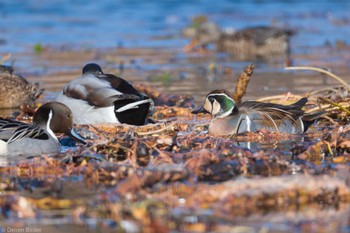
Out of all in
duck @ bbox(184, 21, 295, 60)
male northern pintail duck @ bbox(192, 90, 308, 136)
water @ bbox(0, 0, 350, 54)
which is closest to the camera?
male northern pintail duck @ bbox(192, 90, 308, 136)

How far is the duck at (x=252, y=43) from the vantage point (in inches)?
733

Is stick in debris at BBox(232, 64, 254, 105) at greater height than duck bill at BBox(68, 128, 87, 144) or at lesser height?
greater

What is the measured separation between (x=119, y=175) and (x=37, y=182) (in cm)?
63

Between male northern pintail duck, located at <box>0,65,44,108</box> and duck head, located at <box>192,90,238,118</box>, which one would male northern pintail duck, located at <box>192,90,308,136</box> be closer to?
duck head, located at <box>192,90,238,118</box>

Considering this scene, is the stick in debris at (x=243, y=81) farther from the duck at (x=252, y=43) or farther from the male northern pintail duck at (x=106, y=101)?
the duck at (x=252, y=43)

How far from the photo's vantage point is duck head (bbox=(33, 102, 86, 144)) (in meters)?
8.11

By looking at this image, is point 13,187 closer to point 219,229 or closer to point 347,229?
point 219,229

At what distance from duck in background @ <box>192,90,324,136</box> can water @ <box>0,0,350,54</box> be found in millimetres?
10248

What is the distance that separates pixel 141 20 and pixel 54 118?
639 inches

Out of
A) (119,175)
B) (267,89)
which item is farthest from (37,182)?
(267,89)

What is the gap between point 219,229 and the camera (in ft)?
16.8

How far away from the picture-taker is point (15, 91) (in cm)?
1142

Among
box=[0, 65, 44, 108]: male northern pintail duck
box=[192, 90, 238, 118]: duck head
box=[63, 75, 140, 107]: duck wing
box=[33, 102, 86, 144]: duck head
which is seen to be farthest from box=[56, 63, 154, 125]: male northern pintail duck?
box=[0, 65, 44, 108]: male northern pintail duck

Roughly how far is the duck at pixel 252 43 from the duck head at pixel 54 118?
10.3 metres
